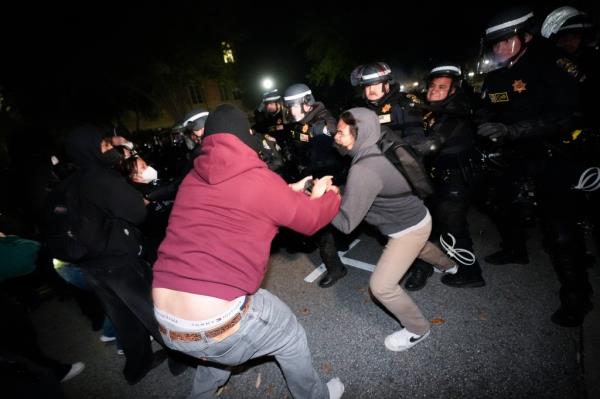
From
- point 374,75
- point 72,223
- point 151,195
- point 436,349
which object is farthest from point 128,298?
point 374,75

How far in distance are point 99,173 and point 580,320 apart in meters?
4.42

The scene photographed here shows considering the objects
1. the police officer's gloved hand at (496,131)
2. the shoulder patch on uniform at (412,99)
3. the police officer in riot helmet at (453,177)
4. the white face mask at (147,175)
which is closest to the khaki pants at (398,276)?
the police officer in riot helmet at (453,177)

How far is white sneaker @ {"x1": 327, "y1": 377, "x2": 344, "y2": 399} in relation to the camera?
8.59ft

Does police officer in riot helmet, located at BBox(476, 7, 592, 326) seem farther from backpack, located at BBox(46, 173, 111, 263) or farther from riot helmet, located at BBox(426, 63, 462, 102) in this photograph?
backpack, located at BBox(46, 173, 111, 263)

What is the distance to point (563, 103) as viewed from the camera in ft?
8.60

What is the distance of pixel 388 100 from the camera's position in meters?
4.08

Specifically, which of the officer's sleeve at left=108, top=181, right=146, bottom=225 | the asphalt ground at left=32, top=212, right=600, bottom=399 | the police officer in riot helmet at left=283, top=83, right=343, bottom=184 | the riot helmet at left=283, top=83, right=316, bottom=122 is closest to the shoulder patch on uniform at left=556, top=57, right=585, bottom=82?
the asphalt ground at left=32, top=212, right=600, bottom=399

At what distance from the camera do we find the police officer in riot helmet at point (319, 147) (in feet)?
13.3

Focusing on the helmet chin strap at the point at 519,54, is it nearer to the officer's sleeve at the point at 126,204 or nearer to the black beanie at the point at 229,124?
the black beanie at the point at 229,124

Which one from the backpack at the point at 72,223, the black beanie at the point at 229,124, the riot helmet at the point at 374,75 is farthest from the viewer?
the riot helmet at the point at 374,75

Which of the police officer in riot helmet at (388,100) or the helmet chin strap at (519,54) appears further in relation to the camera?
the police officer in riot helmet at (388,100)

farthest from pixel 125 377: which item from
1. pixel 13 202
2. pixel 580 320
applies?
pixel 580 320

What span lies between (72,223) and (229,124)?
164 cm

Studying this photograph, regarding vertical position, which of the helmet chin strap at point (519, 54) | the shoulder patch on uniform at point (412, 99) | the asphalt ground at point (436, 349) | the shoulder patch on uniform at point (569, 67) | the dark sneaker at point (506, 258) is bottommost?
the asphalt ground at point (436, 349)
